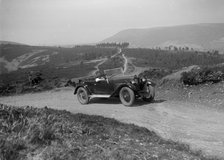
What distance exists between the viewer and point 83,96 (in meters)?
12.1

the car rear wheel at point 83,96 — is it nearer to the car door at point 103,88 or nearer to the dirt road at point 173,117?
the dirt road at point 173,117

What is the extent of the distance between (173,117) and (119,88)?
271 cm

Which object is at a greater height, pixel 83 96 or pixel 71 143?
pixel 71 143

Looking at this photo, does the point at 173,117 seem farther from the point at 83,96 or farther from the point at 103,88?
the point at 83,96

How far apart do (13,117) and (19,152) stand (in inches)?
54.0

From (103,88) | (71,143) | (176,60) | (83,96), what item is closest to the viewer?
(71,143)

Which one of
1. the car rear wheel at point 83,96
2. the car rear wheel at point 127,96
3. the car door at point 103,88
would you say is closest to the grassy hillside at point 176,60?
the car rear wheel at point 83,96

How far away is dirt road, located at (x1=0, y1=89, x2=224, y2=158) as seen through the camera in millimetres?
6717

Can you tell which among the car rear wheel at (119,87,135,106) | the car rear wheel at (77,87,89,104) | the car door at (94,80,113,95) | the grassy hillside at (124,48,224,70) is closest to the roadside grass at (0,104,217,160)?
the car rear wheel at (119,87,135,106)

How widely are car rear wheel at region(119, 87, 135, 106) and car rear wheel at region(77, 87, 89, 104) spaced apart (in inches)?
71.5

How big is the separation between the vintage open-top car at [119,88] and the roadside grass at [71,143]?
14.5 ft

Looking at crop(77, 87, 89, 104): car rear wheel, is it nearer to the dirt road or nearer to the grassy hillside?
the dirt road

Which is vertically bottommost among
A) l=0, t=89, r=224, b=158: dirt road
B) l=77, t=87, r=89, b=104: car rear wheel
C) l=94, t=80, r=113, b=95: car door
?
l=0, t=89, r=224, b=158: dirt road

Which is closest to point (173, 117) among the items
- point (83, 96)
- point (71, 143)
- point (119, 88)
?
point (119, 88)
